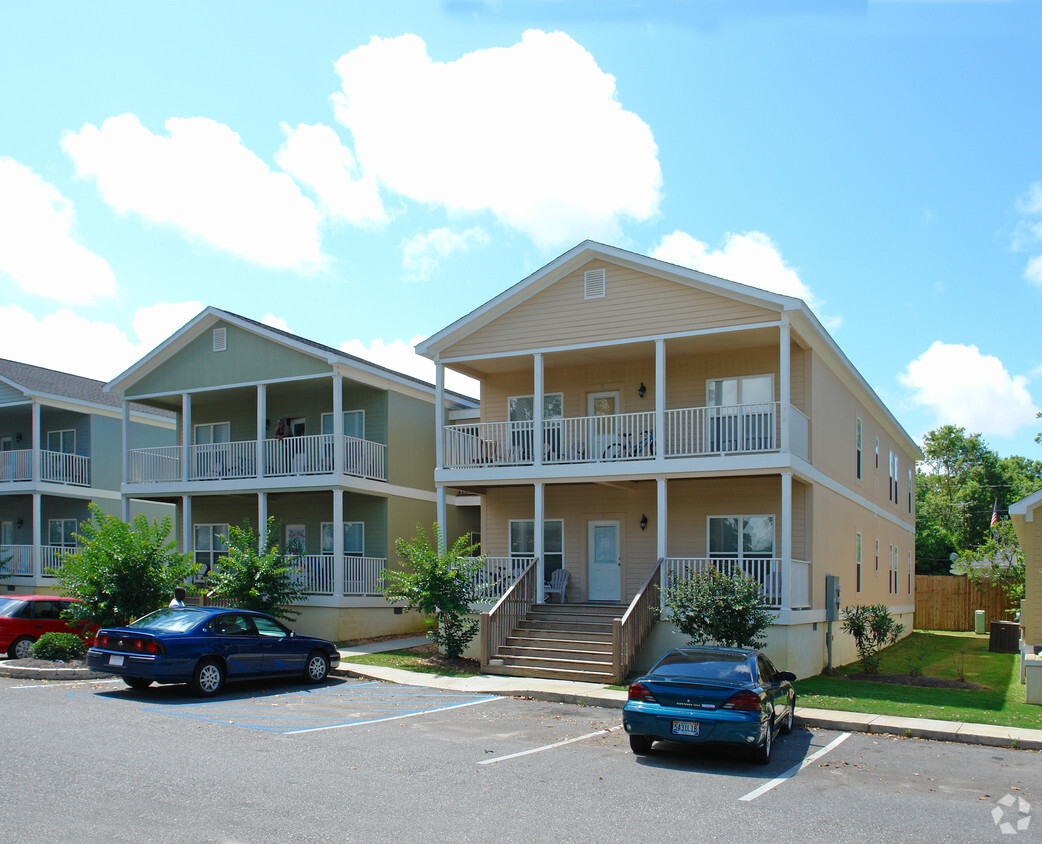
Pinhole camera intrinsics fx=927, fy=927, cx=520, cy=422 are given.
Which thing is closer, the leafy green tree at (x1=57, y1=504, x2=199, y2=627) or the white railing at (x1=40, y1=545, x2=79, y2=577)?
the leafy green tree at (x1=57, y1=504, x2=199, y2=627)

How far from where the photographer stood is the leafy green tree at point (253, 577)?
2084 centimetres

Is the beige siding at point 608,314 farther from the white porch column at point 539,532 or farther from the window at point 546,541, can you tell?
the window at point 546,541

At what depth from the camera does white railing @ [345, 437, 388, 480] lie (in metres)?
24.3

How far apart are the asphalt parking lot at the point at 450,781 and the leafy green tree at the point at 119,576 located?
222 inches

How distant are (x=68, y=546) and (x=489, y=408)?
17238 millimetres

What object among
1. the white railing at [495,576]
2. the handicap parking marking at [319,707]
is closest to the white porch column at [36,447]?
the white railing at [495,576]

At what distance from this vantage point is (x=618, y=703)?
14.4 meters

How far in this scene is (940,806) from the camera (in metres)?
8.59

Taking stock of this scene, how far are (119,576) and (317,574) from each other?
5547mm

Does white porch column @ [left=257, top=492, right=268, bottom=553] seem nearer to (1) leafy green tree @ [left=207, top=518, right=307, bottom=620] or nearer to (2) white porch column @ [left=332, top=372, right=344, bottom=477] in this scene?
(1) leafy green tree @ [left=207, top=518, right=307, bottom=620]

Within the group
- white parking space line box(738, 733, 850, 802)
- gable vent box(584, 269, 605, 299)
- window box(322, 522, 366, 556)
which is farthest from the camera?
window box(322, 522, 366, 556)

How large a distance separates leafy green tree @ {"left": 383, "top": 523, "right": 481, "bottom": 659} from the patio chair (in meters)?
2.71

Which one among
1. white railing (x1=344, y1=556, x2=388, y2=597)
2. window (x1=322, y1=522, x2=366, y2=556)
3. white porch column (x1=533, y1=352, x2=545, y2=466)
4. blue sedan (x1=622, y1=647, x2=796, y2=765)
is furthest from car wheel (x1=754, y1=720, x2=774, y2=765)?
window (x1=322, y1=522, x2=366, y2=556)

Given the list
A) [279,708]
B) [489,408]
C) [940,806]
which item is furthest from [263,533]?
[940,806]
